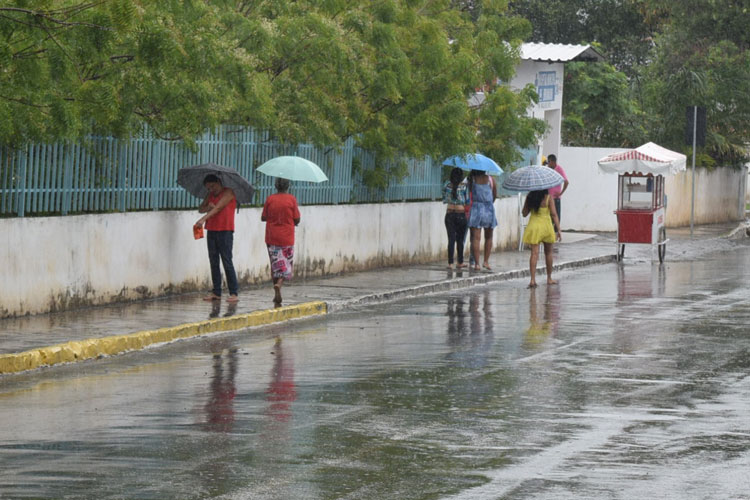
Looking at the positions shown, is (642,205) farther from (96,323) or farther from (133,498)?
(133,498)

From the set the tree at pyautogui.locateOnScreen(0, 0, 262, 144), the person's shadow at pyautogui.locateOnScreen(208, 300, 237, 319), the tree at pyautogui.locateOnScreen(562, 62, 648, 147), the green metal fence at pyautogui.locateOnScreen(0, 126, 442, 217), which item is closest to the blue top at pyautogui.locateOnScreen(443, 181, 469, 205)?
the green metal fence at pyautogui.locateOnScreen(0, 126, 442, 217)

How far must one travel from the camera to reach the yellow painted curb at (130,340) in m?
13.8

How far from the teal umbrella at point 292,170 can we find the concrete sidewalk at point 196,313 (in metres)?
1.63

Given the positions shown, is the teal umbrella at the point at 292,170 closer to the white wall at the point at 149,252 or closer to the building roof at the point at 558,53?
the white wall at the point at 149,252

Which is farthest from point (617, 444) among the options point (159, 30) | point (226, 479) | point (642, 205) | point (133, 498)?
point (642, 205)

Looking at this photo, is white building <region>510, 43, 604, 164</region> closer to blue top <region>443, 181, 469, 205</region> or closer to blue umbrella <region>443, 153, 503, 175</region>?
blue umbrella <region>443, 153, 503, 175</region>

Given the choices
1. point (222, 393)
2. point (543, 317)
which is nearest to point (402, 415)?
point (222, 393)

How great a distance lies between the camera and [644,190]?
29984mm

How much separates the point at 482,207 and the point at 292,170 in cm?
673

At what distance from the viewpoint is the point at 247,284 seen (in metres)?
22.0

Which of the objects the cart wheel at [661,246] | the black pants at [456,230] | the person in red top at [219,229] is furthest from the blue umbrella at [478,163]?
the person in red top at [219,229]

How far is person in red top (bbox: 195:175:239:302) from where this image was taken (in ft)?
63.2

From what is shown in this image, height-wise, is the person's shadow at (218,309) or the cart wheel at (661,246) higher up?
the cart wheel at (661,246)

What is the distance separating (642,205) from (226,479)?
22.5 meters
